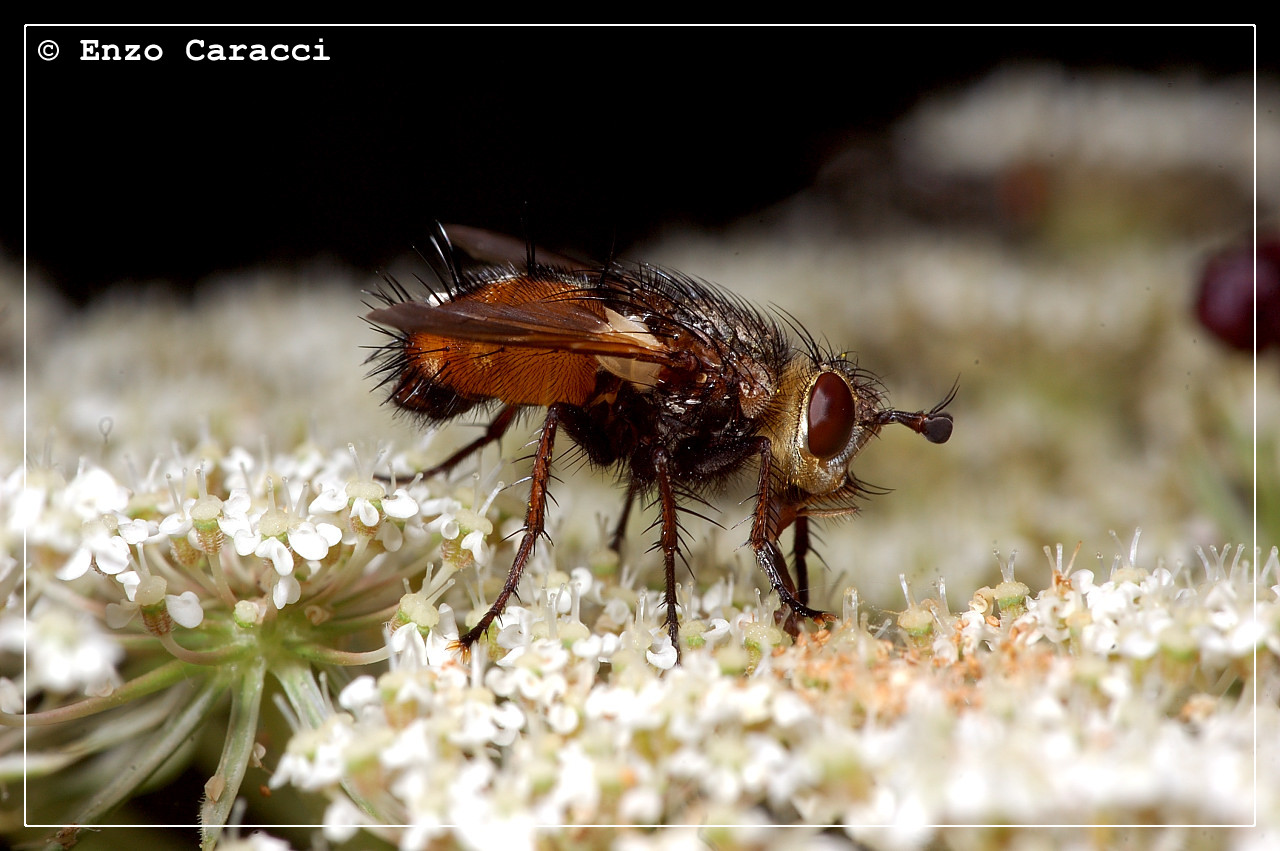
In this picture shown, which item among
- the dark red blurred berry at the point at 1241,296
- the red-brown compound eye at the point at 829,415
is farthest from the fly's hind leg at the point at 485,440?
the dark red blurred berry at the point at 1241,296

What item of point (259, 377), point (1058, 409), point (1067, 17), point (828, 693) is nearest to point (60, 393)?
point (259, 377)

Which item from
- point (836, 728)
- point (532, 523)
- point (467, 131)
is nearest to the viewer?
point (836, 728)

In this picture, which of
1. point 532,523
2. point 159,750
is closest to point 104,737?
point 159,750

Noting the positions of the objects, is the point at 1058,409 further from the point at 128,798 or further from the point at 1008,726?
the point at 128,798

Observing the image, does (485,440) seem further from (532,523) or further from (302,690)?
(302,690)

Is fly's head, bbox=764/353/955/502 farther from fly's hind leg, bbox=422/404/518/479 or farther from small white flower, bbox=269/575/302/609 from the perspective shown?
small white flower, bbox=269/575/302/609

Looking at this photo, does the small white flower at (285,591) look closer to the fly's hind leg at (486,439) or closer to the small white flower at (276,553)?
the small white flower at (276,553)
